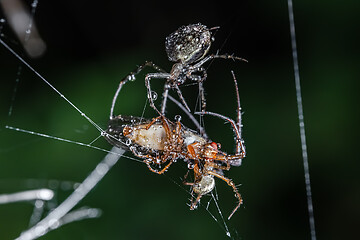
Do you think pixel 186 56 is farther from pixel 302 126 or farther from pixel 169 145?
pixel 302 126

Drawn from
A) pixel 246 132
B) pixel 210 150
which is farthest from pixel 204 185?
pixel 246 132

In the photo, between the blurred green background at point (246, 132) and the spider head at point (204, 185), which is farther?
the blurred green background at point (246, 132)

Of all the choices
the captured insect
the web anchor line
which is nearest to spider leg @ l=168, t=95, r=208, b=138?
the captured insect

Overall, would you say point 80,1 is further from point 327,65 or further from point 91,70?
point 327,65

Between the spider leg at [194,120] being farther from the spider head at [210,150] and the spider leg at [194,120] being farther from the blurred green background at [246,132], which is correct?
the blurred green background at [246,132]

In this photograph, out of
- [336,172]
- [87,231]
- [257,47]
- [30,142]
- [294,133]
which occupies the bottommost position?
[336,172]

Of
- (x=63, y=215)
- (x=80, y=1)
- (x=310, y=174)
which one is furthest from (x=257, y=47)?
(x=63, y=215)

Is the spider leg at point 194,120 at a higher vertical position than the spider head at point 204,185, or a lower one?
higher

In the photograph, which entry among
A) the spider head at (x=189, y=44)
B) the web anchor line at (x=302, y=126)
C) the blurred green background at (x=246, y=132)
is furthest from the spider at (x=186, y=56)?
the web anchor line at (x=302, y=126)
